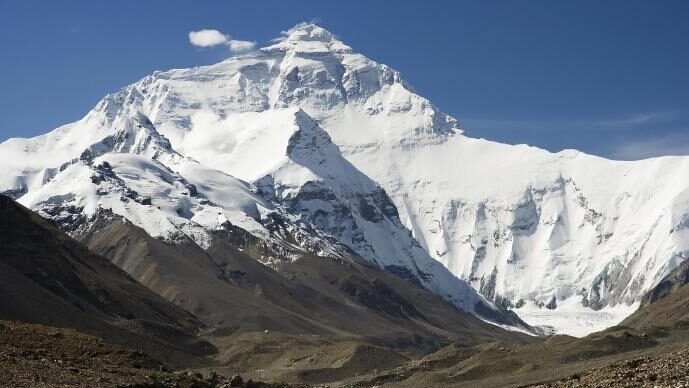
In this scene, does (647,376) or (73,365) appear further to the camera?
(73,365)

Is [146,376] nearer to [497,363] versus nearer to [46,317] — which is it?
[497,363]

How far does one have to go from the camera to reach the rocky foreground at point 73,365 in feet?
238

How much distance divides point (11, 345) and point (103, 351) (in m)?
8.41

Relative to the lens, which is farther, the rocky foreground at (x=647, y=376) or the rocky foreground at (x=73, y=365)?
the rocky foreground at (x=73, y=365)

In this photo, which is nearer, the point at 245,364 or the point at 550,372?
the point at 550,372

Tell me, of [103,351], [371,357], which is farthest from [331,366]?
[103,351]

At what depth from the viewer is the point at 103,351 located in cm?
8888

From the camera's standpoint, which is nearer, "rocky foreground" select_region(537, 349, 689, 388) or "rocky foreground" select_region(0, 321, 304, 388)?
"rocky foreground" select_region(537, 349, 689, 388)

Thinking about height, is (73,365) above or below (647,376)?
above

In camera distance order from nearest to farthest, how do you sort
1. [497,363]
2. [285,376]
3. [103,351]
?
[103,351], [497,363], [285,376]

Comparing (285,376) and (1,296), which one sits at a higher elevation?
(1,296)

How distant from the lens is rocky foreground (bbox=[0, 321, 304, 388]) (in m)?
72.5

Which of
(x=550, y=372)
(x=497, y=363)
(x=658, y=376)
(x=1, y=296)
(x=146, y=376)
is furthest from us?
(x=1, y=296)

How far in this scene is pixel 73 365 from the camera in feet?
263
